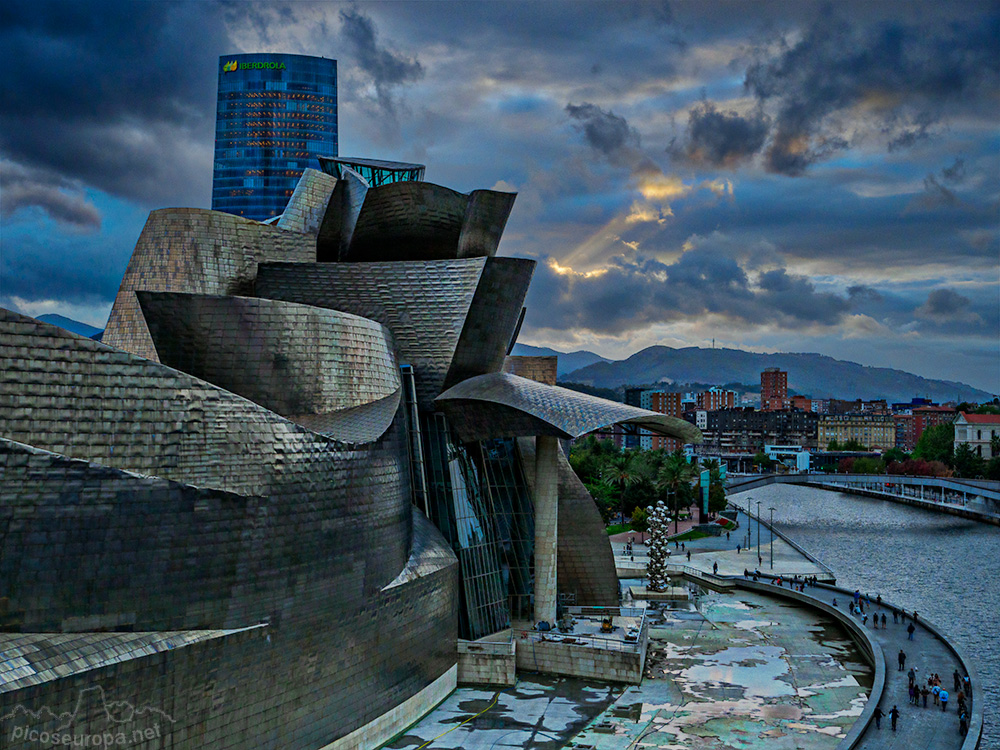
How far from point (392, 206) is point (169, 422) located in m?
21.1

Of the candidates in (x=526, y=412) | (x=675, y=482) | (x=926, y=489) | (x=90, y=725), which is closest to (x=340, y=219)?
(x=526, y=412)

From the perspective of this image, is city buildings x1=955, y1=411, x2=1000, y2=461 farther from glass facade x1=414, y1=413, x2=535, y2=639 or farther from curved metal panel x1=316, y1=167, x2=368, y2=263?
curved metal panel x1=316, y1=167, x2=368, y2=263

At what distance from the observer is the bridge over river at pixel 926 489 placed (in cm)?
10687

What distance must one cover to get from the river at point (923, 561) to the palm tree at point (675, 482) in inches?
450

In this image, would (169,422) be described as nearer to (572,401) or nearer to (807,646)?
(572,401)

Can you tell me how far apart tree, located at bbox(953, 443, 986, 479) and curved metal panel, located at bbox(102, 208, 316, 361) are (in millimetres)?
Answer: 122809

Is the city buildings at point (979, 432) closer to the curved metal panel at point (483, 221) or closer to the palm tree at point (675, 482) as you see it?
the palm tree at point (675, 482)

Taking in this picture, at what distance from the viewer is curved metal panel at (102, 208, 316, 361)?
114 feet

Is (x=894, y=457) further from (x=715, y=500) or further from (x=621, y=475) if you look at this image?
(x=621, y=475)

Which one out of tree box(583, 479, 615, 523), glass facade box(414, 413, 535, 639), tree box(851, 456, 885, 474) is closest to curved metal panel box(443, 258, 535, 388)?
glass facade box(414, 413, 535, 639)

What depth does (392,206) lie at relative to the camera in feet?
131

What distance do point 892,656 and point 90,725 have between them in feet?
103

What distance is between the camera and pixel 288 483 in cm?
2350

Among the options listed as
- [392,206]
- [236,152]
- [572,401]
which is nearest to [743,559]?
[572,401]
